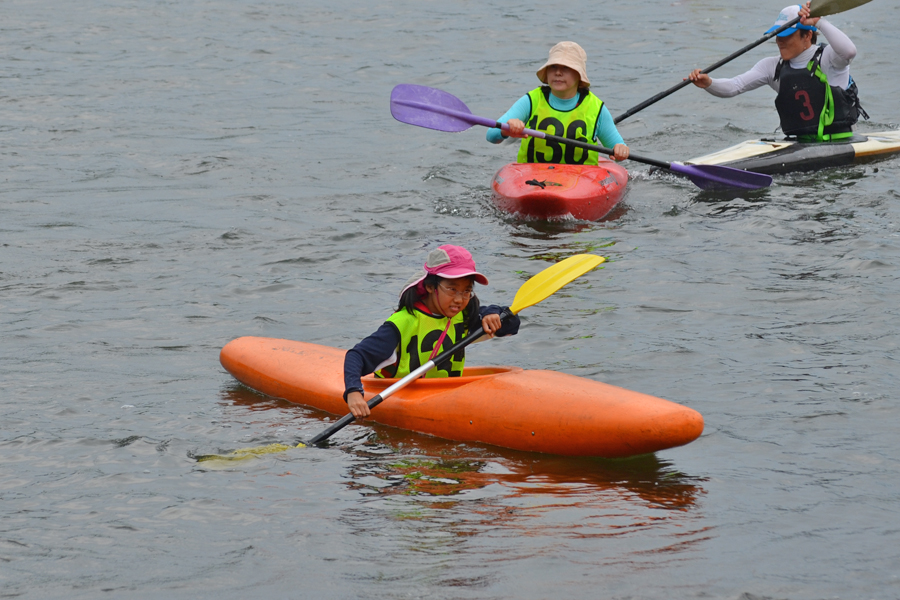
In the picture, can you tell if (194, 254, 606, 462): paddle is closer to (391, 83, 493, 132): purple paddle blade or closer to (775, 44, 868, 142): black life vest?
(391, 83, 493, 132): purple paddle blade

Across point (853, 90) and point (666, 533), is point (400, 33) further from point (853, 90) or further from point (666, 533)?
point (666, 533)

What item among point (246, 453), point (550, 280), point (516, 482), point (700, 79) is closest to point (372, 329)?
point (550, 280)

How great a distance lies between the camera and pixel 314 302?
263 inches

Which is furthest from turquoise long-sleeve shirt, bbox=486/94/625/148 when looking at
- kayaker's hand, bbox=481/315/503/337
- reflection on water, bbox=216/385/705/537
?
reflection on water, bbox=216/385/705/537

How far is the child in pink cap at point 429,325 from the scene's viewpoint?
4.50 metres

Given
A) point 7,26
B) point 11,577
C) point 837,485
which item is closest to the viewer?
point 11,577

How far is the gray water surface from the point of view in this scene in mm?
3521

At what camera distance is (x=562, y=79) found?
306 inches

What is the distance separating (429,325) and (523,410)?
1.96ft

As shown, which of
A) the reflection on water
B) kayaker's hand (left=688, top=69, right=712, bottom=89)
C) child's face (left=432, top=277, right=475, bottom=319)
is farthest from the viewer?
kayaker's hand (left=688, top=69, right=712, bottom=89)

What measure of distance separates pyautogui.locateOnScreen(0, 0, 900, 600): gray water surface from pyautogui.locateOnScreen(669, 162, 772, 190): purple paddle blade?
21 centimetres

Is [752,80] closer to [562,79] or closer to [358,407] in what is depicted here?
[562,79]

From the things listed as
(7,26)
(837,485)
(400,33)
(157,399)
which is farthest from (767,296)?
(7,26)

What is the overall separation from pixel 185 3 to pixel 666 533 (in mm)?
16068
